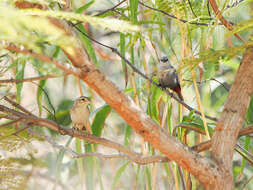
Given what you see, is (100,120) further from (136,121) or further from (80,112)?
(80,112)

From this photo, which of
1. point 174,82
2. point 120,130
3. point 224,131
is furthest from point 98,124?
point 120,130

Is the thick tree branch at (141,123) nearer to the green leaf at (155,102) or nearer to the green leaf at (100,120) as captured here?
the green leaf at (155,102)

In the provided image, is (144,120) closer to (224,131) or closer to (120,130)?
(224,131)

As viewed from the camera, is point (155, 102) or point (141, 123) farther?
point (155, 102)

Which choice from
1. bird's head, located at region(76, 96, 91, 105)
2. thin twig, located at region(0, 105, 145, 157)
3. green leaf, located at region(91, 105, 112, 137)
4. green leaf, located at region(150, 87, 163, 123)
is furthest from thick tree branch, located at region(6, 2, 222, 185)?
bird's head, located at region(76, 96, 91, 105)

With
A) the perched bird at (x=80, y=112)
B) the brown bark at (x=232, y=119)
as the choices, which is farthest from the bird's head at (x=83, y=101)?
the brown bark at (x=232, y=119)

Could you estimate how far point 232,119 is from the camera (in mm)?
1604

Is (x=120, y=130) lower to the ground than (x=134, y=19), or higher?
lower

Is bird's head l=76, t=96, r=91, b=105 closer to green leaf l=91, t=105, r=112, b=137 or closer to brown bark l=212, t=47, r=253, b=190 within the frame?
green leaf l=91, t=105, r=112, b=137

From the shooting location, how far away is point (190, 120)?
6.86 ft

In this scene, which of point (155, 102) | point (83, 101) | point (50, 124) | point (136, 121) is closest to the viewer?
point (136, 121)

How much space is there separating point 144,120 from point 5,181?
88cm

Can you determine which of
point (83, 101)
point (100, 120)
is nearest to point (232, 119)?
point (100, 120)

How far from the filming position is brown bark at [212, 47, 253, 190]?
5.10ft
